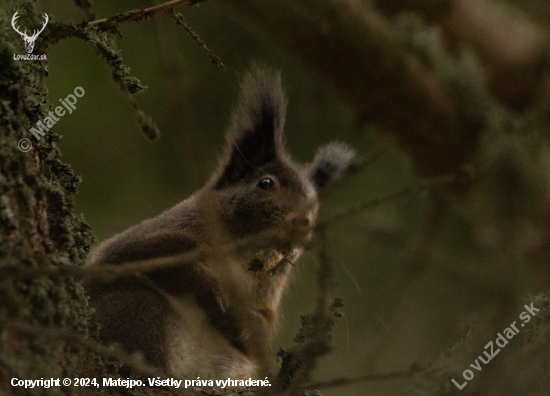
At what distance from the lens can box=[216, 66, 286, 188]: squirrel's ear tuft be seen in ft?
8.38

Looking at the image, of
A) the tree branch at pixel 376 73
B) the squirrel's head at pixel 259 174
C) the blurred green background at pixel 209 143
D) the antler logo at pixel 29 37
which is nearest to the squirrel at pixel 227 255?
the squirrel's head at pixel 259 174

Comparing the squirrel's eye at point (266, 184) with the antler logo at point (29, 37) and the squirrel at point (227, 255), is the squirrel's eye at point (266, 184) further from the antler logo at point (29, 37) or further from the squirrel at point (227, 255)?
the antler logo at point (29, 37)

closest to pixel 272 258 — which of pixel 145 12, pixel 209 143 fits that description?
pixel 145 12

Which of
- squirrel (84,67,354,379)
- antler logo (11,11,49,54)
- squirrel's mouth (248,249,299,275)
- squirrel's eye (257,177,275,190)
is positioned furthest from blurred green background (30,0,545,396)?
antler logo (11,11,49,54)

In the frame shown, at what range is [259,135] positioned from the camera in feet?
8.92

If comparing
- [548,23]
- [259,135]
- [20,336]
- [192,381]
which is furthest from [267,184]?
[548,23]

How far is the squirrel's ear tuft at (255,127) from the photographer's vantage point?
255cm

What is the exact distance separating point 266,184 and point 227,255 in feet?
4.18

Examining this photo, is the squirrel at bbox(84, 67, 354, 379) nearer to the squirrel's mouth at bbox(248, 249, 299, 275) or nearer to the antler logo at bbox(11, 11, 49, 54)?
the squirrel's mouth at bbox(248, 249, 299, 275)

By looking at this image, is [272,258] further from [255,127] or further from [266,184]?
[255,127]

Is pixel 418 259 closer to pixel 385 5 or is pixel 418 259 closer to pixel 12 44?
pixel 12 44

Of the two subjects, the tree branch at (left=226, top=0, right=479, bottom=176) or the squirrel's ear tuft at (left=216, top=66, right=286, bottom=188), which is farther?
the tree branch at (left=226, top=0, right=479, bottom=176)

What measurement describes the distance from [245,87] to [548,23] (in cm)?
289

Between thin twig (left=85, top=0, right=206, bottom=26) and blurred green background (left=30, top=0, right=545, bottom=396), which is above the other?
blurred green background (left=30, top=0, right=545, bottom=396)
